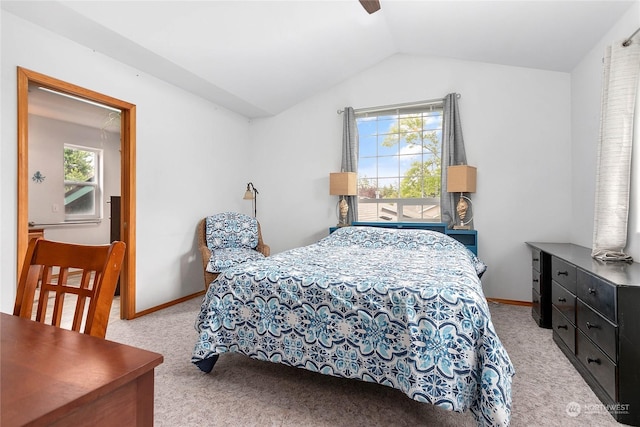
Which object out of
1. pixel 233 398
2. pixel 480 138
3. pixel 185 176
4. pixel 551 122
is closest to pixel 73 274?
pixel 185 176

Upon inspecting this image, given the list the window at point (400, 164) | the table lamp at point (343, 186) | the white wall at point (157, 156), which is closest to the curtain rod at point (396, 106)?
the window at point (400, 164)

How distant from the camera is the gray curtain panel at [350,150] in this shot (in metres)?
4.39

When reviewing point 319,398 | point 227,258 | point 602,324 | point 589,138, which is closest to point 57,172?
point 227,258

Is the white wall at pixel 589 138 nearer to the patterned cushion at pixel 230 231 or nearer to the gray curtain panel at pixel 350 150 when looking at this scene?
the gray curtain panel at pixel 350 150

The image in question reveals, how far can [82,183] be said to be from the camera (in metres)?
5.46

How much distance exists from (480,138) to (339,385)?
10.3ft

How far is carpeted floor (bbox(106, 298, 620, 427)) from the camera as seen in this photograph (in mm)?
1721

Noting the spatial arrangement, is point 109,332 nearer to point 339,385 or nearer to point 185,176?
point 185,176

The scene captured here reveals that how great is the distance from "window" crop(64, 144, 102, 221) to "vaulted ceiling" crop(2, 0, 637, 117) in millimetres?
2833

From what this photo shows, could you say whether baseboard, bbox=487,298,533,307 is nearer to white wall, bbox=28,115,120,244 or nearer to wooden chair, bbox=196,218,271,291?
wooden chair, bbox=196,218,271,291

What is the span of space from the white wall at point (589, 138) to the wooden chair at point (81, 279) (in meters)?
3.02

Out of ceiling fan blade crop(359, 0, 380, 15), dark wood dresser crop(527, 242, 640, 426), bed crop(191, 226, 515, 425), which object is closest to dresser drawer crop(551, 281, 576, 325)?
dark wood dresser crop(527, 242, 640, 426)

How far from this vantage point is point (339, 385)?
6.77ft

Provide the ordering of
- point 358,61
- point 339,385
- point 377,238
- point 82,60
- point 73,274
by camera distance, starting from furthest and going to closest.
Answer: point 73,274 → point 358,61 → point 377,238 → point 82,60 → point 339,385
